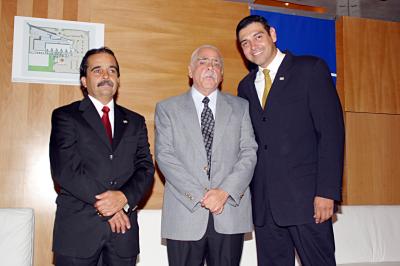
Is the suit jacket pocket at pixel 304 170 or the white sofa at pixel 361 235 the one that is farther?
the white sofa at pixel 361 235

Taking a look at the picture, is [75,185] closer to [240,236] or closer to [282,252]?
[240,236]

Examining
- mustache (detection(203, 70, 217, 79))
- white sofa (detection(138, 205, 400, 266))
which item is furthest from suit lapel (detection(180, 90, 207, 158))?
white sofa (detection(138, 205, 400, 266))

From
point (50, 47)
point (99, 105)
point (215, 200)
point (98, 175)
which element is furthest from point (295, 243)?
point (50, 47)

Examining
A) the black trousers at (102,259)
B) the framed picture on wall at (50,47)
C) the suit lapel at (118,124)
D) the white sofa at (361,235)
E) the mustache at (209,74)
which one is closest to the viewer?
the black trousers at (102,259)

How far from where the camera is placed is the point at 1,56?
3.27 meters

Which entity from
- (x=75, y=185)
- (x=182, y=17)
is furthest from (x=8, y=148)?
(x=182, y=17)

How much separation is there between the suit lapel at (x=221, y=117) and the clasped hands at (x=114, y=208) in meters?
0.63

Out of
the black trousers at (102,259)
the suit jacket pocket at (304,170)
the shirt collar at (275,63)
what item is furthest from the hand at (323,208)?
the black trousers at (102,259)

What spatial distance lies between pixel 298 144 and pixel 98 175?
3.83ft

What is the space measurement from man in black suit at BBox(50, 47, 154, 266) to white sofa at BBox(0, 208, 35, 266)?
689 mm

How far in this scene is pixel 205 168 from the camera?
7.81 feet

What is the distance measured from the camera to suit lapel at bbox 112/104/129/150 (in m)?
2.37

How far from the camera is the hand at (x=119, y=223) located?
2.21m

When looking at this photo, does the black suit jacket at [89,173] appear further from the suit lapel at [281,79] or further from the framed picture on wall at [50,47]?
the framed picture on wall at [50,47]
